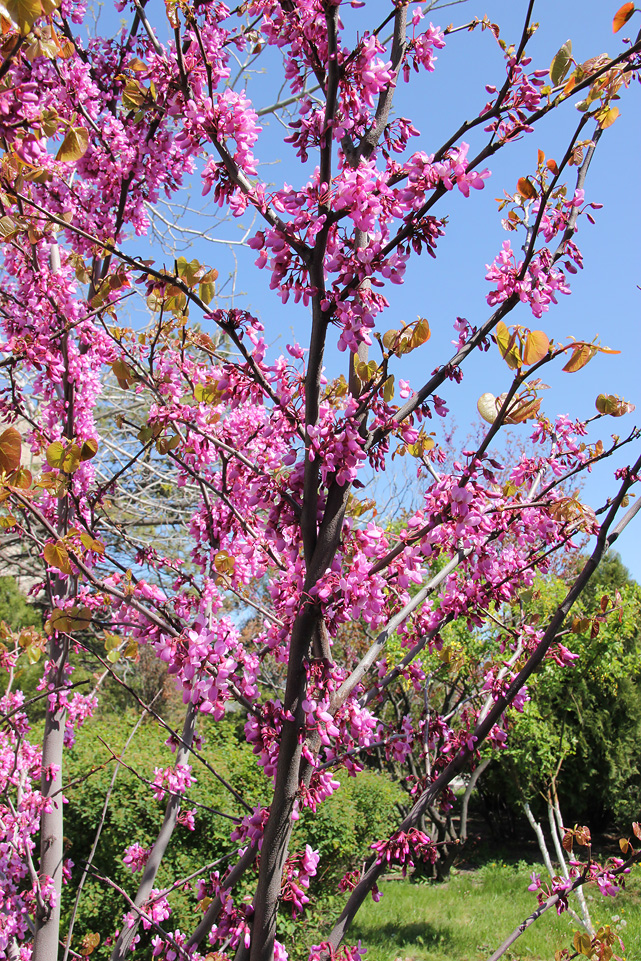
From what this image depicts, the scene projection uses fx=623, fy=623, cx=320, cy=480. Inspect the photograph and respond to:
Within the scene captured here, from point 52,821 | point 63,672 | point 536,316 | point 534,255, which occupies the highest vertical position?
point 534,255

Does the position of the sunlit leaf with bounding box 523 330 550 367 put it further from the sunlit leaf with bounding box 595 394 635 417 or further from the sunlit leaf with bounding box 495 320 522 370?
the sunlit leaf with bounding box 595 394 635 417

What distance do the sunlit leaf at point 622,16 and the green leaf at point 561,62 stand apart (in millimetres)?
82

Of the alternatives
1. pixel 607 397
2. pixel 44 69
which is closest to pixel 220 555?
pixel 607 397

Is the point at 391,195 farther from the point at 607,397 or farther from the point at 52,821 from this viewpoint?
the point at 52,821

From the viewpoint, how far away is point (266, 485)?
132 centimetres

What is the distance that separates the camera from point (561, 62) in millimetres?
1218

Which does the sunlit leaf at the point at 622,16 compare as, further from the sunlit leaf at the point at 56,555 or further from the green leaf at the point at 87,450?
the sunlit leaf at the point at 56,555

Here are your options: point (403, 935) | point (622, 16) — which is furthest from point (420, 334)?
point (403, 935)

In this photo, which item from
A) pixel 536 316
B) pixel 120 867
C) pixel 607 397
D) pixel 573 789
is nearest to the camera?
pixel 536 316

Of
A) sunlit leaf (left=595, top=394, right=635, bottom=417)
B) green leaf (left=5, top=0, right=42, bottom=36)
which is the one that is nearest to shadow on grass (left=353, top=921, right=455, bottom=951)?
sunlit leaf (left=595, top=394, right=635, bottom=417)

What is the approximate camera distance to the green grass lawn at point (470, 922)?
6141 millimetres

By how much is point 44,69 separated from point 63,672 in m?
2.61

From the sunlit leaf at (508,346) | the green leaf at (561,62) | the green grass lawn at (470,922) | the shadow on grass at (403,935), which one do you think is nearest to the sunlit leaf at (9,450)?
the sunlit leaf at (508,346)

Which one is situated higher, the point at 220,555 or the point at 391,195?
the point at 391,195
